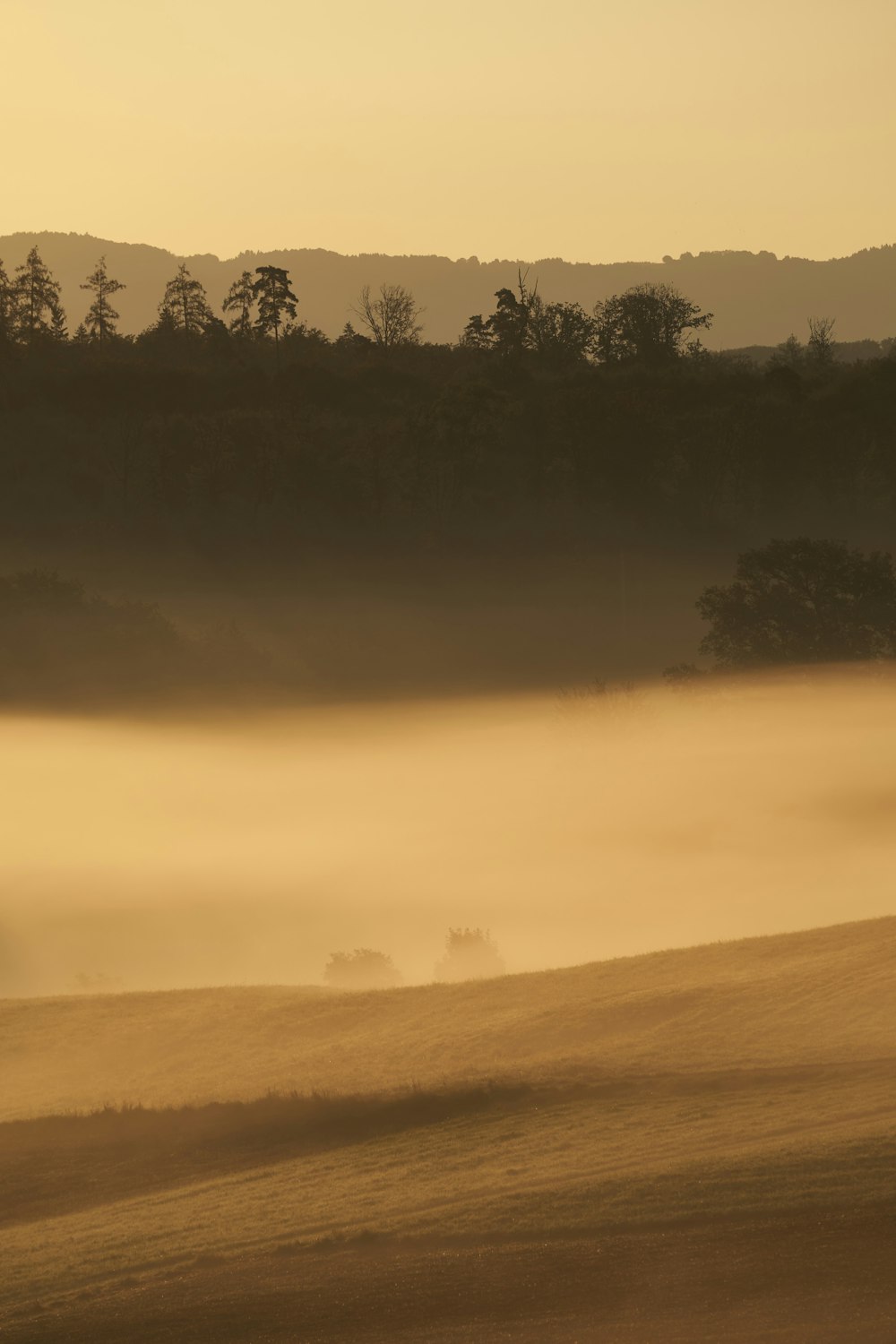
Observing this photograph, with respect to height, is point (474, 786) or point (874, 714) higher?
point (874, 714)

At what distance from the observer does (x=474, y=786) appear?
84.8 metres

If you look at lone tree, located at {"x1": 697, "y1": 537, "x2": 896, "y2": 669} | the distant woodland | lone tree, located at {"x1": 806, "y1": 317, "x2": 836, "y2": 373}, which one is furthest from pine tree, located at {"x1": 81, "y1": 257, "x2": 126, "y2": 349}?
lone tree, located at {"x1": 697, "y1": 537, "x2": 896, "y2": 669}

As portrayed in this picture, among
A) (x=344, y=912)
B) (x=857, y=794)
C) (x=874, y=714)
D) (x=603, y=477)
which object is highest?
(x=603, y=477)

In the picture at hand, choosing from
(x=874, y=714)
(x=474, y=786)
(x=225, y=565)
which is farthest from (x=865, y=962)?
(x=225, y=565)

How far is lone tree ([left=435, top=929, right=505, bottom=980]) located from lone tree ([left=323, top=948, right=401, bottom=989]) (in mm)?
1565

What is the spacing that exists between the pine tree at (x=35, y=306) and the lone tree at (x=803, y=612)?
7606 cm

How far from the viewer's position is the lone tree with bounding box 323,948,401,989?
52269 millimetres

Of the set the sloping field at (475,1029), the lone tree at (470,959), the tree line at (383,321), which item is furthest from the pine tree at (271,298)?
the sloping field at (475,1029)

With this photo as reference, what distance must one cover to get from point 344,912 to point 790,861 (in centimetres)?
2064

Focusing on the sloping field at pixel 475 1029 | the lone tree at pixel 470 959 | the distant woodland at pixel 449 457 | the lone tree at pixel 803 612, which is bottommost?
the lone tree at pixel 470 959

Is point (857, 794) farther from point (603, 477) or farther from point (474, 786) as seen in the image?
point (603, 477)

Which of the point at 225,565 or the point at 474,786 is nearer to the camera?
the point at 474,786

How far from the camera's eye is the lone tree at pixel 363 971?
171 ft

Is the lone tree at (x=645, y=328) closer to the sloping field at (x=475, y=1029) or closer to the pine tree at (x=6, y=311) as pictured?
the pine tree at (x=6, y=311)
